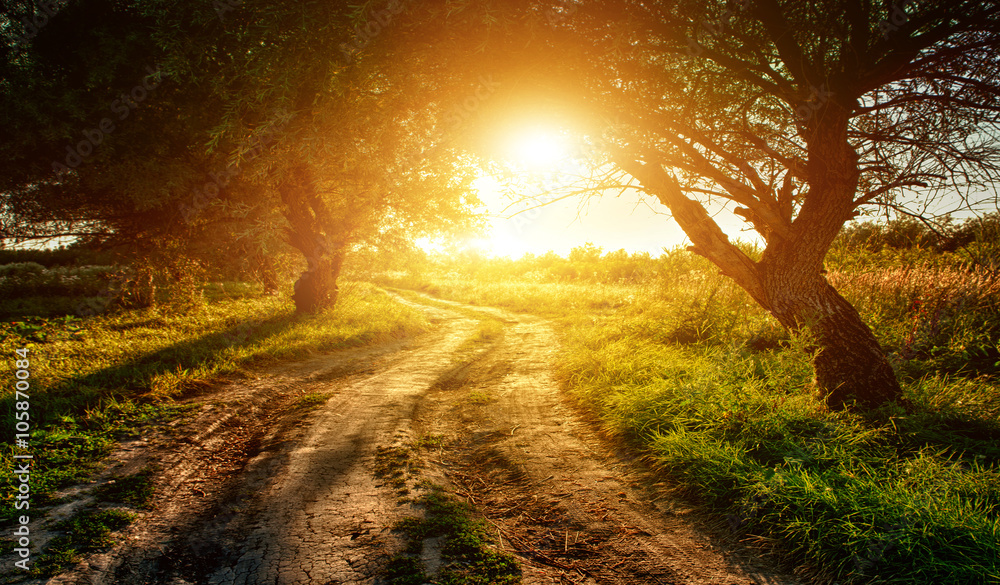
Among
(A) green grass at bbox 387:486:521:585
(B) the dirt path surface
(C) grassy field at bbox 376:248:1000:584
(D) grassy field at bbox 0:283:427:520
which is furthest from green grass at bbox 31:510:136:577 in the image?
(C) grassy field at bbox 376:248:1000:584

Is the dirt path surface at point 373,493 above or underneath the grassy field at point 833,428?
underneath

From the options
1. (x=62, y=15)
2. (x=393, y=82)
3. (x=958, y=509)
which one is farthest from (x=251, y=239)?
(x=958, y=509)

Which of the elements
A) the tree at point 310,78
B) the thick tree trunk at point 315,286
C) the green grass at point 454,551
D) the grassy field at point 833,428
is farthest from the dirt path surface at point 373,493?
the thick tree trunk at point 315,286

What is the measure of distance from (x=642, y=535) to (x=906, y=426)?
2.91 metres

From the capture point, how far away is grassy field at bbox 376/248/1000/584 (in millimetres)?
2119

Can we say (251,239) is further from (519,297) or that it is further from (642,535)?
(519,297)

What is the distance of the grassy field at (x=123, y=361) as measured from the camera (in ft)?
10.9

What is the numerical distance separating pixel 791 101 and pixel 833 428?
3389mm

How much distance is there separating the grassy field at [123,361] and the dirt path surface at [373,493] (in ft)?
1.20

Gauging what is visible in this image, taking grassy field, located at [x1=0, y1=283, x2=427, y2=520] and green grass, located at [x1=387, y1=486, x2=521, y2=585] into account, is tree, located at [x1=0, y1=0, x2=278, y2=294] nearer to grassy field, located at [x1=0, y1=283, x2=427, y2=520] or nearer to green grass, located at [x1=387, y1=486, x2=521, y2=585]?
grassy field, located at [x1=0, y1=283, x2=427, y2=520]

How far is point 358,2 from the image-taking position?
372 centimetres

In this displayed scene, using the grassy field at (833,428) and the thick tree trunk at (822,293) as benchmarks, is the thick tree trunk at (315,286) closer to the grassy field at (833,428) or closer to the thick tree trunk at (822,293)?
the grassy field at (833,428)

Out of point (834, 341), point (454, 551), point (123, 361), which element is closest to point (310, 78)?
point (454, 551)

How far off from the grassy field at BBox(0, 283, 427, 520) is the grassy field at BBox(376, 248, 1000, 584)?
16.2 ft
